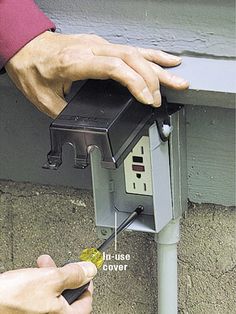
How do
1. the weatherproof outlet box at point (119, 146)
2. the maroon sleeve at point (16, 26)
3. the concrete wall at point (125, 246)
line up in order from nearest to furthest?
the weatherproof outlet box at point (119, 146)
the maroon sleeve at point (16, 26)
the concrete wall at point (125, 246)

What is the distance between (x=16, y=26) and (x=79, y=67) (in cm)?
14

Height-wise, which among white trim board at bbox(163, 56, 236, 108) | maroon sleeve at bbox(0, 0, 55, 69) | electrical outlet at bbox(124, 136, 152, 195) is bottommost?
electrical outlet at bbox(124, 136, 152, 195)

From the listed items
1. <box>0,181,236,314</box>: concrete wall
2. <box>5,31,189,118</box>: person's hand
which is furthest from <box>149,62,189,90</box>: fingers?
<box>0,181,236,314</box>: concrete wall

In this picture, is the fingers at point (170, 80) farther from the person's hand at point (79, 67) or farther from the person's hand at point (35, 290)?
the person's hand at point (35, 290)

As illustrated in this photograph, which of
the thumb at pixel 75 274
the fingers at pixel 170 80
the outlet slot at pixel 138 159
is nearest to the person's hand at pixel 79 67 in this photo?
the fingers at pixel 170 80

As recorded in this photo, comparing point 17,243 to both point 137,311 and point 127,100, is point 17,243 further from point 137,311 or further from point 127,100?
point 127,100

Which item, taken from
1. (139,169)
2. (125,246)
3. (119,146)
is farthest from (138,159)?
(125,246)

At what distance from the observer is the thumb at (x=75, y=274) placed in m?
1.00

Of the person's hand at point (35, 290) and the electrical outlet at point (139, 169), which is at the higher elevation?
the electrical outlet at point (139, 169)

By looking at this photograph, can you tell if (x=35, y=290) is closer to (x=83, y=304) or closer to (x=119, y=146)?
(x=83, y=304)

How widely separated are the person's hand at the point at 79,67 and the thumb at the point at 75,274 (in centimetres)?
22

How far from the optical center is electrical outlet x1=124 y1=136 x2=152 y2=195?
110 centimetres

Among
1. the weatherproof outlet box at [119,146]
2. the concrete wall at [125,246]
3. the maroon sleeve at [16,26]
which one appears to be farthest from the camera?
the concrete wall at [125,246]

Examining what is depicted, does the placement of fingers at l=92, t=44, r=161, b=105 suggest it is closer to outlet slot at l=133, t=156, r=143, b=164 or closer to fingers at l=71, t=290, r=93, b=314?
outlet slot at l=133, t=156, r=143, b=164
